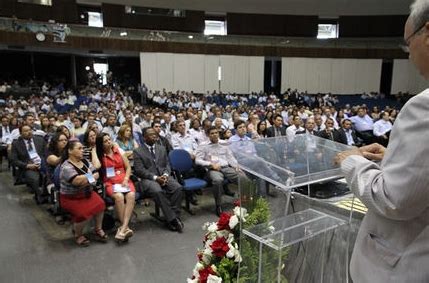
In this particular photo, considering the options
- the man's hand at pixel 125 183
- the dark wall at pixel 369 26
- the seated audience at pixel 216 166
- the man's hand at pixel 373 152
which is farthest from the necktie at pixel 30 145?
the dark wall at pixel 369 26

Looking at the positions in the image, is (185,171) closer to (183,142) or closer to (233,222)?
(183,142)

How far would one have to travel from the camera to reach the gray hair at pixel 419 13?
97cm

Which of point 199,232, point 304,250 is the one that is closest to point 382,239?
point 304,250

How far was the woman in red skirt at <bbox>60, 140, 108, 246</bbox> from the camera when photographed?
4078 millimetres

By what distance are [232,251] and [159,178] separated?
2606 mm

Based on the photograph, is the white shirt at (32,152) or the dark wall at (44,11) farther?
the dark wall at (44,11)

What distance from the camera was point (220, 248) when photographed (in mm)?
2371

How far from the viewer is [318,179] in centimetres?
177

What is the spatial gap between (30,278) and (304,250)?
2.81 metres

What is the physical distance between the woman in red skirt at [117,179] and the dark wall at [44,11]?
1749cm

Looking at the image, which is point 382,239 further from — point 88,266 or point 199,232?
point 199,232

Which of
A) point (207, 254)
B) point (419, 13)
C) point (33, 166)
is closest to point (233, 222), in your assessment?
point (207, 254)

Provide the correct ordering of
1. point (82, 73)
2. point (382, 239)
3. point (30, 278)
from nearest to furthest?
point (382, 239)
point (30, 278)
point (82, 73)

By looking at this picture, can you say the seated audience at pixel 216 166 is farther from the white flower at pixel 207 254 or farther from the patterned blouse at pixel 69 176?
the white flower at pixel 207 254
